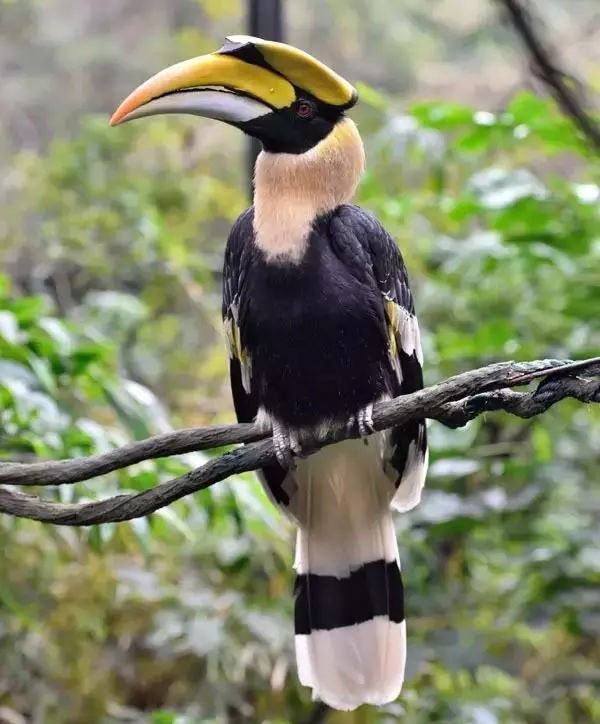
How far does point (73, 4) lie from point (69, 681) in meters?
3.09

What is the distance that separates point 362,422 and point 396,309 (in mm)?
181

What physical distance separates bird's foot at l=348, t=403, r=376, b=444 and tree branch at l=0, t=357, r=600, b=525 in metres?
0.23

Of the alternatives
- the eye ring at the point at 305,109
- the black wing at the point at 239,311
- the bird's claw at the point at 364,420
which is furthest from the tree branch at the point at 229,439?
the eye ring at the point at 305,109

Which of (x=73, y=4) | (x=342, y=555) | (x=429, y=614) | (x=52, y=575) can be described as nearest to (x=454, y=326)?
(x=429, y=614)

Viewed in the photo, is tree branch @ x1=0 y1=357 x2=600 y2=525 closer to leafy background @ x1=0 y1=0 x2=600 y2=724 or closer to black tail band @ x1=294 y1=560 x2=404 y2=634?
leafy background @ x1=0 y1=0 x2=600 y2=724

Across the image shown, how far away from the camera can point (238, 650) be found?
1.75 metres

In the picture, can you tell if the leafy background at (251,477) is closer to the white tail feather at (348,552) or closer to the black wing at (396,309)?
the white tail feather at (348,552)

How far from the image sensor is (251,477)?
154 centimetres

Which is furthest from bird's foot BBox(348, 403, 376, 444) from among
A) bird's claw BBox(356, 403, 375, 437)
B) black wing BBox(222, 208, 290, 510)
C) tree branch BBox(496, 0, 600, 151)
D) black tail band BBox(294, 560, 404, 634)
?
tree branch BBox(496, 0, 600, 151)

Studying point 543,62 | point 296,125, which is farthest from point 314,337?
point 543,62

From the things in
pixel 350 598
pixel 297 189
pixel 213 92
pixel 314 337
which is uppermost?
pixel 213 92

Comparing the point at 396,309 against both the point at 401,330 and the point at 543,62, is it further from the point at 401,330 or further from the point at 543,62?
the point at 543,62

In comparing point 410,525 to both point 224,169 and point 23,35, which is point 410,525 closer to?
point 224,169

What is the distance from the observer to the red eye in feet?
3.98
